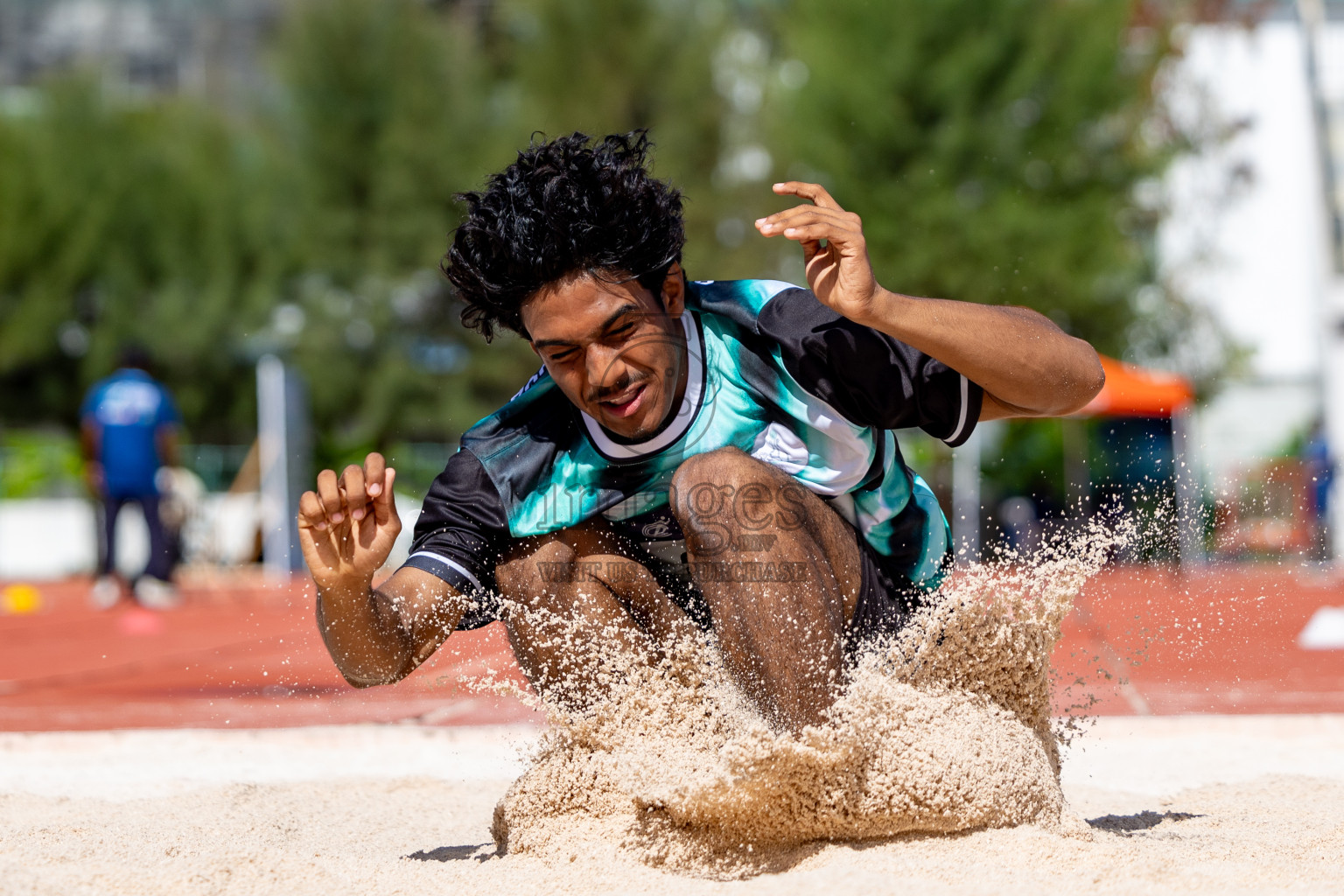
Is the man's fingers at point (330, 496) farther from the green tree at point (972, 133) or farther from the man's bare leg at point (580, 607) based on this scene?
the green tree at point (972, 133)

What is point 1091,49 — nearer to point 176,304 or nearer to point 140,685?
point 176,304

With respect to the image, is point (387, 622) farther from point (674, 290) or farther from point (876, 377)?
point (876, 377)

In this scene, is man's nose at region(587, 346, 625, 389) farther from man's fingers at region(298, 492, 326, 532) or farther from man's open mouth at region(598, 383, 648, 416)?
man's fingers at region(298, 492, 326, 532)

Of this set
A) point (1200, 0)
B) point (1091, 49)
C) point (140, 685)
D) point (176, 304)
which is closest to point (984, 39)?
point (1091, 49)

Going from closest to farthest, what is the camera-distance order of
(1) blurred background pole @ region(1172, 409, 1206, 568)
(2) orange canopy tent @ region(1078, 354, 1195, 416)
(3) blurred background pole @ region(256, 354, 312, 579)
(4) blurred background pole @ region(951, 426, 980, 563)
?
(1) blurred background pole @ region(1172, 409, 1206, 568), (2) orange canopy tent @ region(1078, 354, 1195, 416), (3) blurred background pole @ region(256, 354, 312, 579), (4) blurred background pole @ region(951, 426, 980, 563)

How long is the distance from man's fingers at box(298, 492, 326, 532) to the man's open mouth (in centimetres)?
47

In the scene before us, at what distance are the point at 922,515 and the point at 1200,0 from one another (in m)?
16.1

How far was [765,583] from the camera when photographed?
1984 millimetres

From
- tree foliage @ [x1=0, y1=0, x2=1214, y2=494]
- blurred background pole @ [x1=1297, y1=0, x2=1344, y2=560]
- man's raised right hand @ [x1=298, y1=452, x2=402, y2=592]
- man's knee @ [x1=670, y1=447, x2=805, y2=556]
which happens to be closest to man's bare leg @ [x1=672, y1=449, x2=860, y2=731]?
man's knee @ [x1=670, y1=447, x2=805, y2=556]

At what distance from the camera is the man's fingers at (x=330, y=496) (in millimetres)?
2066

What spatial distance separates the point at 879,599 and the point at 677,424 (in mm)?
465

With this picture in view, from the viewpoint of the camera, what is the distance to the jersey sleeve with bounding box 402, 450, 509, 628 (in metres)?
2.28

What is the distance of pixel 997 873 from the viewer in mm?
1870

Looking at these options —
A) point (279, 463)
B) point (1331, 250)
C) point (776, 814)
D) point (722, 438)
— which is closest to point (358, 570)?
point (722, 438)
